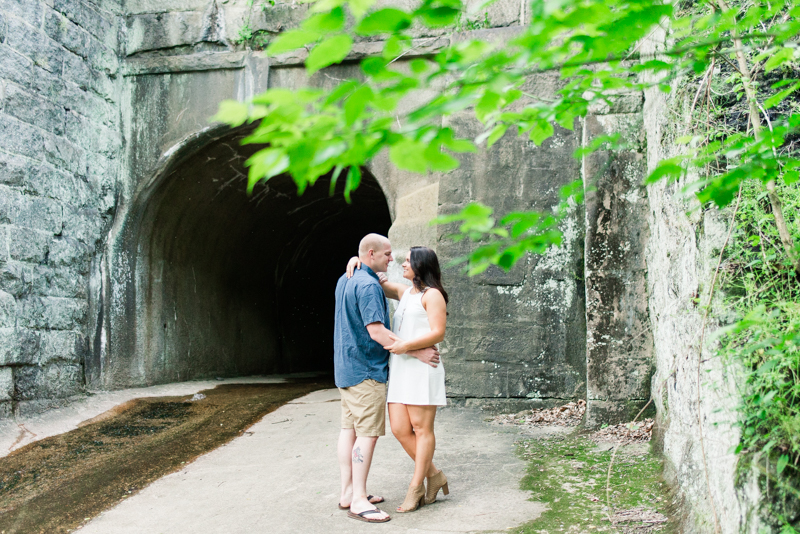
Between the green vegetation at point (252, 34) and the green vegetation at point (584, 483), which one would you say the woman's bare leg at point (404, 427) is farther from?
the green vegetation at point (252, 34)

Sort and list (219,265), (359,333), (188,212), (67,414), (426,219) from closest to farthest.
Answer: (359,333), (67,414), (426,219), (188,212), (219,265)

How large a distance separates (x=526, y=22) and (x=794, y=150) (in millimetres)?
3471

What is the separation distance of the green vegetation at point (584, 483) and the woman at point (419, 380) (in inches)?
24.2

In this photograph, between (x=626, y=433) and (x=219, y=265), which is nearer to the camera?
(x=626, y=433)

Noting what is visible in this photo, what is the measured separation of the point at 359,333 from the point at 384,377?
0.29m

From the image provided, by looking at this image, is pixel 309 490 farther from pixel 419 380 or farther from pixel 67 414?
pixel 67 414

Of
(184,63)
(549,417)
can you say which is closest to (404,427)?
(549,417)

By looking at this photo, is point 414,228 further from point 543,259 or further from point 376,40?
point 376,40

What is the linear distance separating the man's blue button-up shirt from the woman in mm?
120

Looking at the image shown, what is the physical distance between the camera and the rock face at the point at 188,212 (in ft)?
15.9

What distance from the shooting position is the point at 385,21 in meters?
1.21

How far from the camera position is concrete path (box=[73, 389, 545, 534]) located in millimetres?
3225

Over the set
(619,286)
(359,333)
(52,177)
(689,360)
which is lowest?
(689,360)

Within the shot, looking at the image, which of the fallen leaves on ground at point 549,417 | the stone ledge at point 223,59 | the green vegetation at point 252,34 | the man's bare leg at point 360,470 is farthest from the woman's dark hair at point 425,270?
the green vegetation at point 252,34
